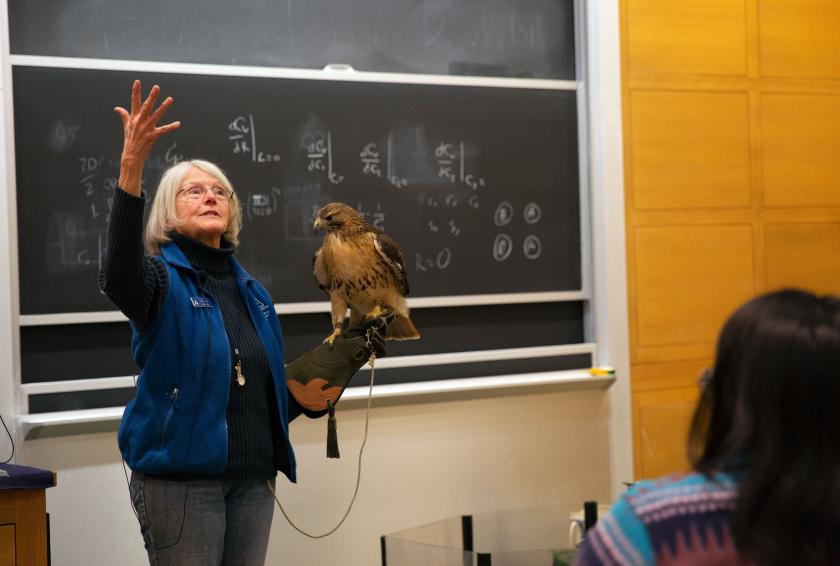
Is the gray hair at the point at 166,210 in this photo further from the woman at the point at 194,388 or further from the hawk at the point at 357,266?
the hawk at the point at 357,266

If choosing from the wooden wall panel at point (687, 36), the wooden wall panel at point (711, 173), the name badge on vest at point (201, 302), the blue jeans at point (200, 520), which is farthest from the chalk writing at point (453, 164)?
the blue jeans at point (200, 520)

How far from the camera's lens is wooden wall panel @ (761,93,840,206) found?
150 inches

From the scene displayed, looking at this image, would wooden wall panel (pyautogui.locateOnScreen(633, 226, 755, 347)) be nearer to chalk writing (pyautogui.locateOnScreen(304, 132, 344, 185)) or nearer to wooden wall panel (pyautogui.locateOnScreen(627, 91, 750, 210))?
wooden wall panel (pyautogui.locateOnScreen(627, 91, 750, 210))

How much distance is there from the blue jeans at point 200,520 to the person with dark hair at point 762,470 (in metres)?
1.23

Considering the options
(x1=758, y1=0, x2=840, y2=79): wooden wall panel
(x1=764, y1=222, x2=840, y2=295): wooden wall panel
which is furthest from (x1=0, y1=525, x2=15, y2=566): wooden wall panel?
(x1=758, y1=0, x2=840, y2=79): wooden wall panel

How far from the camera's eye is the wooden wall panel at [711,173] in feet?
11.9

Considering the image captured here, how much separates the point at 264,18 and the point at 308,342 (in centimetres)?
111

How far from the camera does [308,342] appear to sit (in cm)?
320

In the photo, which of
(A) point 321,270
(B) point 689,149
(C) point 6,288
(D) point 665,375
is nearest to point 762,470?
(A) point 321,270

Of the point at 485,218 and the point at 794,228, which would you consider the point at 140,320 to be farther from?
the point at 794,228

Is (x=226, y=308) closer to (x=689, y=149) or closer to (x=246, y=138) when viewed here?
(x=246, y=138)

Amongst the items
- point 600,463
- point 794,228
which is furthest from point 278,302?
point 794,228

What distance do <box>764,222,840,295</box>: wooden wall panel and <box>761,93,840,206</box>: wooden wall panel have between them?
108mm

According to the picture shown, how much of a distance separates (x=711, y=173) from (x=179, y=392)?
252 cm
